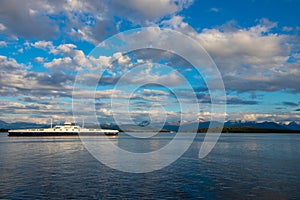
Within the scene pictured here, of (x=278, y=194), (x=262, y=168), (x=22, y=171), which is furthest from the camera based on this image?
(x=262, y=168)

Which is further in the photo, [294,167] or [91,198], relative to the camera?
[294,167]

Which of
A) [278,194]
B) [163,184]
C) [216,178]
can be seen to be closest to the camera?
[278,194]

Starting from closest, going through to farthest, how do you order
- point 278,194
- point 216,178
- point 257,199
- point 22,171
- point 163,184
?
Answer: 1. point 257,199
2. point 278,194
3. point 163,184
4. point 216,178
5. point 22,171

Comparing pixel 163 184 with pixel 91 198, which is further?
pixel 163 184

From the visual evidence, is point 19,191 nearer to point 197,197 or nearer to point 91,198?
point 91,198

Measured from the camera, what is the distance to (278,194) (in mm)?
37906

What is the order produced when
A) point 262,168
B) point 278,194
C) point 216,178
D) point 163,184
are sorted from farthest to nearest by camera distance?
point 262,168 → point 216,178 → point 163,184 → point 278,194

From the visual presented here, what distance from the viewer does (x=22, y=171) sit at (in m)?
55.2

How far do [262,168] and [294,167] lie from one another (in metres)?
7.81

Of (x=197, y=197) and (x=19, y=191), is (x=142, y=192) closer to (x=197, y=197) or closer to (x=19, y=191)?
(x=197, y=197)

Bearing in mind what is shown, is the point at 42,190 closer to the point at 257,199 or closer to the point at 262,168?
the point at 257,199

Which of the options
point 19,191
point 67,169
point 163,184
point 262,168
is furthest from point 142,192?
point 262,168

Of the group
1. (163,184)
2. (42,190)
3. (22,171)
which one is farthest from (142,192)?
(22,171)

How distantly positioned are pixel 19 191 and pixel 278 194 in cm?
3613
